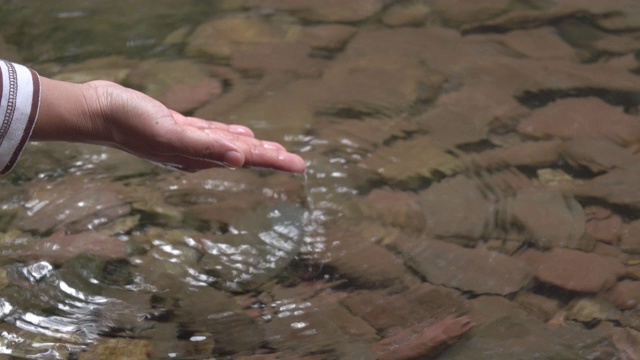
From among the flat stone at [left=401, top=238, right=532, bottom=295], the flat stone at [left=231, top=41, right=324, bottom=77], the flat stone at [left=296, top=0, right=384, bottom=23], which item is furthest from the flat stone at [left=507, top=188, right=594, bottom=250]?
the flat stone at [left=296, top=0, right=384, bottom=23]

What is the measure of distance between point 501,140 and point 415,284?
2.02ft

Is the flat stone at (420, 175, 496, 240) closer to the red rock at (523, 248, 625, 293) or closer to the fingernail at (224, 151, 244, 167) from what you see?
the red rock at (523, 248, 625, 293)

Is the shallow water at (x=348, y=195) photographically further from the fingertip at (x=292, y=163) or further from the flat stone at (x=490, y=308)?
the fingertip at (x=292, y=163)

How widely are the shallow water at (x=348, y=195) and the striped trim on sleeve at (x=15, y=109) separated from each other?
34 centimetres

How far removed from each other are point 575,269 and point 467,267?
0.75 ft

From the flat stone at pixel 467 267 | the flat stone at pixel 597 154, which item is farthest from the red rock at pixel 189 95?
the flat stone at pixel 597 154

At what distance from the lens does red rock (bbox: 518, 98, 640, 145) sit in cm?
224

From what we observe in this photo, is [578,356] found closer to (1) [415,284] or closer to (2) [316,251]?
(1) [415,284]

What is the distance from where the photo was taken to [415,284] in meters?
1.78

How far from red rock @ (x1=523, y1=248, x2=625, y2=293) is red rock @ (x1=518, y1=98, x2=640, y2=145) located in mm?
491

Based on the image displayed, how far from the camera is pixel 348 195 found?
207cm

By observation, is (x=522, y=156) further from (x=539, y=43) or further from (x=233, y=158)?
(x=233, y=158)

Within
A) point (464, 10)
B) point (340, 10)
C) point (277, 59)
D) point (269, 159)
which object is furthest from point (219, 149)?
point (464, 10)

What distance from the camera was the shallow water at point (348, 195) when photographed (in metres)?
1.67
